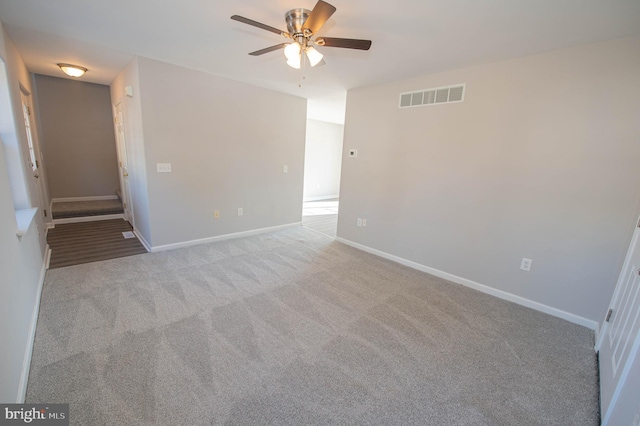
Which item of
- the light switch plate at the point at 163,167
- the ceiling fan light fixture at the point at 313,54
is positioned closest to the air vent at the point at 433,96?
the ceiling fan light fixture at the point at 313,54

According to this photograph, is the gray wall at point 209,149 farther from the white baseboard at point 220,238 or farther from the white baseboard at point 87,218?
the white baseboard at point 87,218

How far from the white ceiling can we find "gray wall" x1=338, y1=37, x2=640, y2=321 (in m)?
0.26

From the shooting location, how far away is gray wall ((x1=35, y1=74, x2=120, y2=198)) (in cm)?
475

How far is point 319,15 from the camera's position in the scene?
63.6 inches

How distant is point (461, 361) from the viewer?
6.19 ft

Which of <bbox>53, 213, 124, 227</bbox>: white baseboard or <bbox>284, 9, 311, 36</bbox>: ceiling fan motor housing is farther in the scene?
<bbox>53, 213, 124, 227</bbox>: white baseboard

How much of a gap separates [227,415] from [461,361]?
1.65 m

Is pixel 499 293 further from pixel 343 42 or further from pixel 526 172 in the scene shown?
pixel 343 42

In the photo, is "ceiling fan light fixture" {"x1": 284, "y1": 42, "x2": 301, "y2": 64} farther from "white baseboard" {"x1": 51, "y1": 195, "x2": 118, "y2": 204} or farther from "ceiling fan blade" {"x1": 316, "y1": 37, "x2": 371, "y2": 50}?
"white baseboard" {"x1": 51, "y1": 195, "x2": 118, "y2": 204}

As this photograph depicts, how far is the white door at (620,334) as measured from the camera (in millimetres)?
1397

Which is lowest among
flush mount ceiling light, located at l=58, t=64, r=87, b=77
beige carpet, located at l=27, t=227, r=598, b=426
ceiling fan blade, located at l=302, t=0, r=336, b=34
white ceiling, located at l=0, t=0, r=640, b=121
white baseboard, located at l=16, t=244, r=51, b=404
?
beige carpet, located at l=27, t=227, r=598, b=426

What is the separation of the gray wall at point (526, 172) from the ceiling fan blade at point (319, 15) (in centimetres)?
196

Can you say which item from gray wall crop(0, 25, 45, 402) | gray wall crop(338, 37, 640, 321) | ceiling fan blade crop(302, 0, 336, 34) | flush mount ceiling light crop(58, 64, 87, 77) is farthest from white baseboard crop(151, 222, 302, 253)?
ceiling fan blade crop(302, 0, 336, 34)

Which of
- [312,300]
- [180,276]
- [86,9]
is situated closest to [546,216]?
[312,300]
